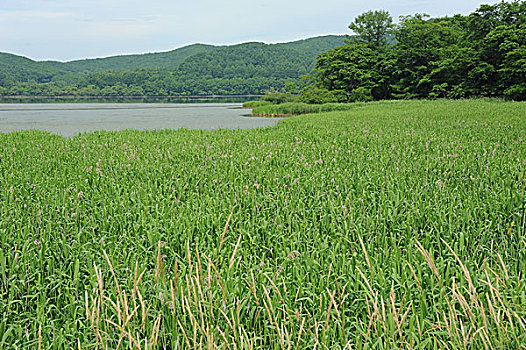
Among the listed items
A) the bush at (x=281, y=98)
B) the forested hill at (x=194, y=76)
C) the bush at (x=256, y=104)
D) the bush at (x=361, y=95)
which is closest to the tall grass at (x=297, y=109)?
the bush at (x=256, y=104)

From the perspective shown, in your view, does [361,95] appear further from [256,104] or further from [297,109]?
[297,109]

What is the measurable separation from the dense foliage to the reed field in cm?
2936

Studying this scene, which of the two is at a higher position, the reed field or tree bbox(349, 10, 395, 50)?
tree bbox(349, 10, 395, 50)

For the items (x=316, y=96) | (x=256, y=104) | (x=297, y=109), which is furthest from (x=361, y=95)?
(x=297, y=109)

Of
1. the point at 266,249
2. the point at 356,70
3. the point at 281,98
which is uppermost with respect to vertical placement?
the point at 356,70

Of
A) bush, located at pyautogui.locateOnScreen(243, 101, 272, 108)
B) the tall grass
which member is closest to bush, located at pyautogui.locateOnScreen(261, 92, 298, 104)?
bush, located at pyautogui.locateOnScreen(243, 101, 272, 108)

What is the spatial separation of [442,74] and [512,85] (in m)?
8.26

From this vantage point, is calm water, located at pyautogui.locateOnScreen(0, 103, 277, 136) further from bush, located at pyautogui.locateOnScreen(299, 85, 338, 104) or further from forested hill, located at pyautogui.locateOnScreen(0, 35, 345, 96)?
forested hill, located at pyautogui.locateOnScreen(0, 35, 345, 96)

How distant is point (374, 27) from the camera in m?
49.6

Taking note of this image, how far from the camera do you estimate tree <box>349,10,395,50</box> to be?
49.1 m

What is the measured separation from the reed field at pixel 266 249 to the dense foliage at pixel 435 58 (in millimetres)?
29362

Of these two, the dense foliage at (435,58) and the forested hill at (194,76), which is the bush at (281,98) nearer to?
the dense foliage at (435,58)

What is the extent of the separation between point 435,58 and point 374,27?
9098 millimetres

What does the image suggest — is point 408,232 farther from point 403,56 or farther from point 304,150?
point 403,56
